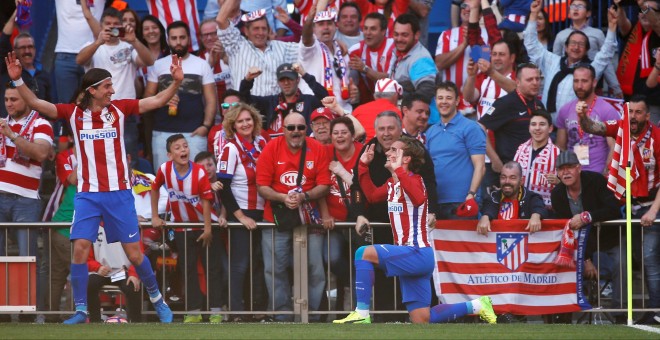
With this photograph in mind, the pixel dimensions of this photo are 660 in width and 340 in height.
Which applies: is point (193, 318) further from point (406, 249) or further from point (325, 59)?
point (325, 59)

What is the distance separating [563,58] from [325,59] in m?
3.07

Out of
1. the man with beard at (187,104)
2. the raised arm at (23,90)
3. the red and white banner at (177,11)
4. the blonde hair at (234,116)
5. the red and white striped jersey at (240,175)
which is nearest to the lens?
the raised arm at (23,90)

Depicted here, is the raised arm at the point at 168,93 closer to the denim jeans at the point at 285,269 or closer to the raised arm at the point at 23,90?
the raised arm at the point at 23,90

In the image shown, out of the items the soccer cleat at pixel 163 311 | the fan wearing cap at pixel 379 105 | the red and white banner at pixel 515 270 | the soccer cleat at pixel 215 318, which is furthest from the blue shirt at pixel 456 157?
the soccer cleat at pixel 163 311

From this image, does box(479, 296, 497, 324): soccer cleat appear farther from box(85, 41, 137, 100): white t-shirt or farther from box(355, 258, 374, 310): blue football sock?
box(85, 41, 137, 100): white t-shirt

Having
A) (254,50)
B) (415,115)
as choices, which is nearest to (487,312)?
(415,115)

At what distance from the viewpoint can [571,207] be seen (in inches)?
513

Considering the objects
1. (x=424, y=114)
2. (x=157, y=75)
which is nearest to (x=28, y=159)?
(x=157, y=75)

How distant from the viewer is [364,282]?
37.0ft

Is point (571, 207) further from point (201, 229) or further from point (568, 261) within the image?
point (201, 229)

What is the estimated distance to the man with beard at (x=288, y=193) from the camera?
1274 centimetres

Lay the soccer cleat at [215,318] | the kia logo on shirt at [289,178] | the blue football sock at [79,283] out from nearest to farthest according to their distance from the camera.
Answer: the blue football sock at [79,283] < the soccer cleat at [215,318] < the kia logo on shirt at [289,178]

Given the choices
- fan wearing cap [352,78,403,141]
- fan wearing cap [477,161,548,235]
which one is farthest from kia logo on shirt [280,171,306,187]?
fan wearing cap [477,161,548,235]

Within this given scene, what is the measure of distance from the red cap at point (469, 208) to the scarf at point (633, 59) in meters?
3.59
